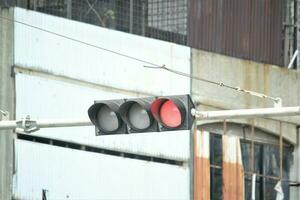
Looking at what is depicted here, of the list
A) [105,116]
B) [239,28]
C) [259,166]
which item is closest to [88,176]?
[259,166]

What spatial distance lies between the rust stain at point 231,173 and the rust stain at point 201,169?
624mm

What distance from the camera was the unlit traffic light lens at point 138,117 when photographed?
14.6 m

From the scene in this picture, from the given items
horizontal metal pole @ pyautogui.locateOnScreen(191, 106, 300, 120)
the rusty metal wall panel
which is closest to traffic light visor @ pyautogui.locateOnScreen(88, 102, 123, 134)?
horizontal metal pole @ pyautogui.locateOnScreen(191, 106, 300, 120)

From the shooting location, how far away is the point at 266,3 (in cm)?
3002

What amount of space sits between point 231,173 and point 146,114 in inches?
537

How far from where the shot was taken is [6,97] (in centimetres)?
2406

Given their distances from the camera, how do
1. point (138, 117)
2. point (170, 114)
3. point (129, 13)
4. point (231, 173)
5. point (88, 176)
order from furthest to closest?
point (231, 173), point (129, 13), point (88, 176), point (138, 117), point (170, 114)

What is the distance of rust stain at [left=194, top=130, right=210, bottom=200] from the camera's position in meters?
27.1

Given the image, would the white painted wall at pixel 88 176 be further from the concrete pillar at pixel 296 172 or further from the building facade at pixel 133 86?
the concrete pillar at pixel 296 172

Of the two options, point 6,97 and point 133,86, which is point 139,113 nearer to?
point 6,97

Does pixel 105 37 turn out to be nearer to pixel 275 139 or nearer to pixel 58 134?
pixel 58 134

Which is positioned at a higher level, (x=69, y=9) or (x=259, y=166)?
(x=69, y=9)

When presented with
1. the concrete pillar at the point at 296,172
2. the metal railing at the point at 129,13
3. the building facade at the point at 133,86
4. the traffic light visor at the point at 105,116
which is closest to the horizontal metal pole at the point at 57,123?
the traffic light visor at the point at 105,116

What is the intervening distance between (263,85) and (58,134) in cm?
683
